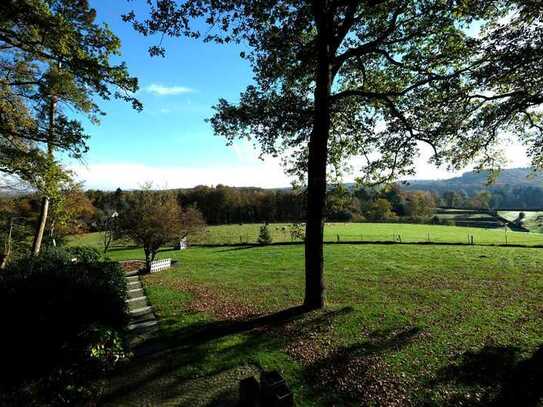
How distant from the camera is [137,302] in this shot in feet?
37.3

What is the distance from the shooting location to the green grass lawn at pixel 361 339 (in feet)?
17.9

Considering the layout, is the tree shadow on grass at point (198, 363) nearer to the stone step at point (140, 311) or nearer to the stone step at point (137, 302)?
the stone step at point (140, 311)

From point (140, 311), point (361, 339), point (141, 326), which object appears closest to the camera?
point (361, 339)

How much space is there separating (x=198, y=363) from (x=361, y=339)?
14.1 ft

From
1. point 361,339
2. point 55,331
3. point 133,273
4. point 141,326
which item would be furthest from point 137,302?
point 361,339

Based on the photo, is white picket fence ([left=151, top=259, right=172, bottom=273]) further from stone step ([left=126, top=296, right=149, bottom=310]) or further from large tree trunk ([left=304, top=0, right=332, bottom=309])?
large tree trunk ([left=304, top=0, right=332, bottom=309])

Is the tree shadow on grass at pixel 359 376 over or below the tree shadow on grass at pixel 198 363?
below

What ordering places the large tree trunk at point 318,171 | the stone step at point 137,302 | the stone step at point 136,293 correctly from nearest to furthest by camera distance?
the large tree trunk at point 318,171 → the stone step at point 137,302 → the stone step at point 136,293

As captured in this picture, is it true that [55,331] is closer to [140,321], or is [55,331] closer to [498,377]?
[140,321]

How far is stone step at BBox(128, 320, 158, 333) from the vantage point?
28.1 ft

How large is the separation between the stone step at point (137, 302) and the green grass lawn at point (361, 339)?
1.11 ft

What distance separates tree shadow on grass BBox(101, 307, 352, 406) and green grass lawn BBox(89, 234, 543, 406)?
30 mm

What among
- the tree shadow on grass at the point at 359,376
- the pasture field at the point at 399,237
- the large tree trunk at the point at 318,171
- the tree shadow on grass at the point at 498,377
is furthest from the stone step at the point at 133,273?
the tree shadow on grass at the point at 498,377

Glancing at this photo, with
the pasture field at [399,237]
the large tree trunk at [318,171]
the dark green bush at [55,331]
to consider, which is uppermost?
the large tree trunk at [318,171]
